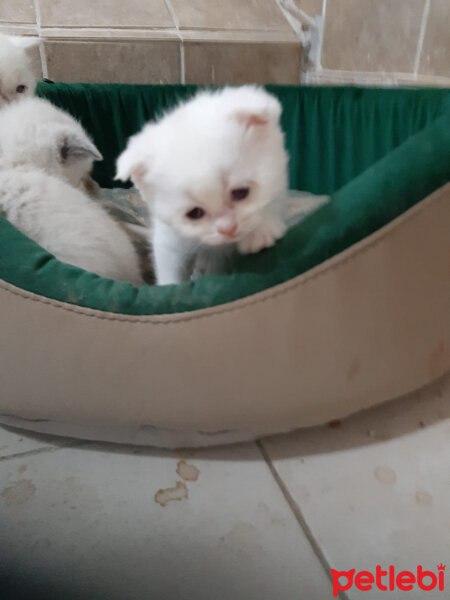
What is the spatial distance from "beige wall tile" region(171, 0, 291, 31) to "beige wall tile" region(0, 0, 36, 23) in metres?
0.70

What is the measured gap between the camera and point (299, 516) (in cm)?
92

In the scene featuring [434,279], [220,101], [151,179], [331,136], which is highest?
[220,101]

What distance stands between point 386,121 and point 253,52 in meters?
0.98

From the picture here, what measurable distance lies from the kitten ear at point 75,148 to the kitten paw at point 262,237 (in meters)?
0.67

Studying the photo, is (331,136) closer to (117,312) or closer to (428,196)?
(428,196)

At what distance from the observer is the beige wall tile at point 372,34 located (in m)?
1.94

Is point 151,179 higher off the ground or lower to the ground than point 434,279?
higher

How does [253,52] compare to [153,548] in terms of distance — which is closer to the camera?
[153,548]

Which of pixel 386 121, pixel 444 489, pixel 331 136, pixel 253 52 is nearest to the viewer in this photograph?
pixel 444 489

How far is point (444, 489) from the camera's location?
958mm

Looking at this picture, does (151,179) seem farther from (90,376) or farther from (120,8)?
(120,8)

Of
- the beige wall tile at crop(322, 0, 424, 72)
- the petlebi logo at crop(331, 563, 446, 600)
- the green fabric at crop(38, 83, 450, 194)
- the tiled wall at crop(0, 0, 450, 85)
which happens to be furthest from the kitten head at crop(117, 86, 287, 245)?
the tiled wall at crop(0, 0, 450, 85)

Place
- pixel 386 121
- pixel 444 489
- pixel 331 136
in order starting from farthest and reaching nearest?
pixel 331 136 → pixel 386 121 → pixel 444 489

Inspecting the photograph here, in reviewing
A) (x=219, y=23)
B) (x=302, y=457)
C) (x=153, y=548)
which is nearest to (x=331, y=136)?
(x=219, y=23)
